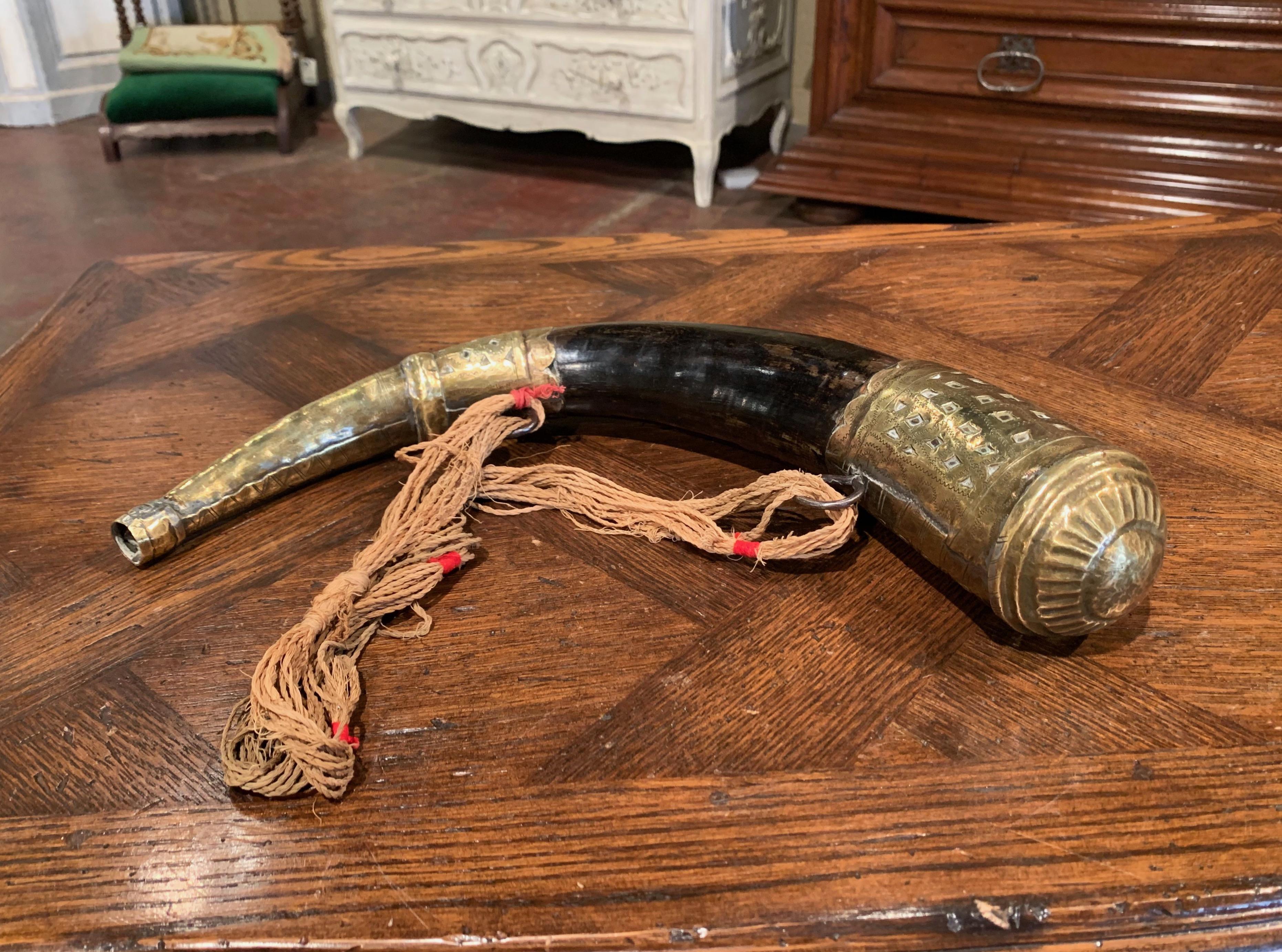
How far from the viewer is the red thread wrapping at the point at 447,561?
647 mm

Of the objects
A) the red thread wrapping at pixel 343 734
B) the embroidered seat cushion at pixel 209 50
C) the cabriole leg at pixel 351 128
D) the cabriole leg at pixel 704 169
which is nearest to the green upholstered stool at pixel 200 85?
the embroidered seat cushion at pixel 209 50

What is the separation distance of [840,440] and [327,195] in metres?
2.27

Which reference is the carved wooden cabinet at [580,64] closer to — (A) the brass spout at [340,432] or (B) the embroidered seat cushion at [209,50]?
(B) the embroidered seat cushion at [209,50]

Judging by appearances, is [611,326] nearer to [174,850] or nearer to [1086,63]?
[174,850]

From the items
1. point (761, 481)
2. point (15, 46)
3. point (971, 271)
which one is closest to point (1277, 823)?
point (761, 481)

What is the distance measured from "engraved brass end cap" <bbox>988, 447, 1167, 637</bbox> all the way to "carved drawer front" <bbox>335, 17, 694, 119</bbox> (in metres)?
1.87

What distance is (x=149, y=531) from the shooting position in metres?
0.66

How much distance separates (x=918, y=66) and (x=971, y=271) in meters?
0.98

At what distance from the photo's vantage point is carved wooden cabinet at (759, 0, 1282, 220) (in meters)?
1.62

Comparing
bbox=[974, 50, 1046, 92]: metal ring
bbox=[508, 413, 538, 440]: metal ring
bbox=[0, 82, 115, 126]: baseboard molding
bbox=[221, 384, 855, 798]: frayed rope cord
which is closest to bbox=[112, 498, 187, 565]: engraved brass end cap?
bbox=[221, 384, 855, 798]: frayed rope cord

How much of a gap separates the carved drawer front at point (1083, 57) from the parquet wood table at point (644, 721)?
973 millimetres

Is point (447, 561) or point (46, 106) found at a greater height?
point (447, 561)

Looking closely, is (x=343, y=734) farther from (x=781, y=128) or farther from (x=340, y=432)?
(x=781, y=128)

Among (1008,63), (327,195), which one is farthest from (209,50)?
(1008,63)
